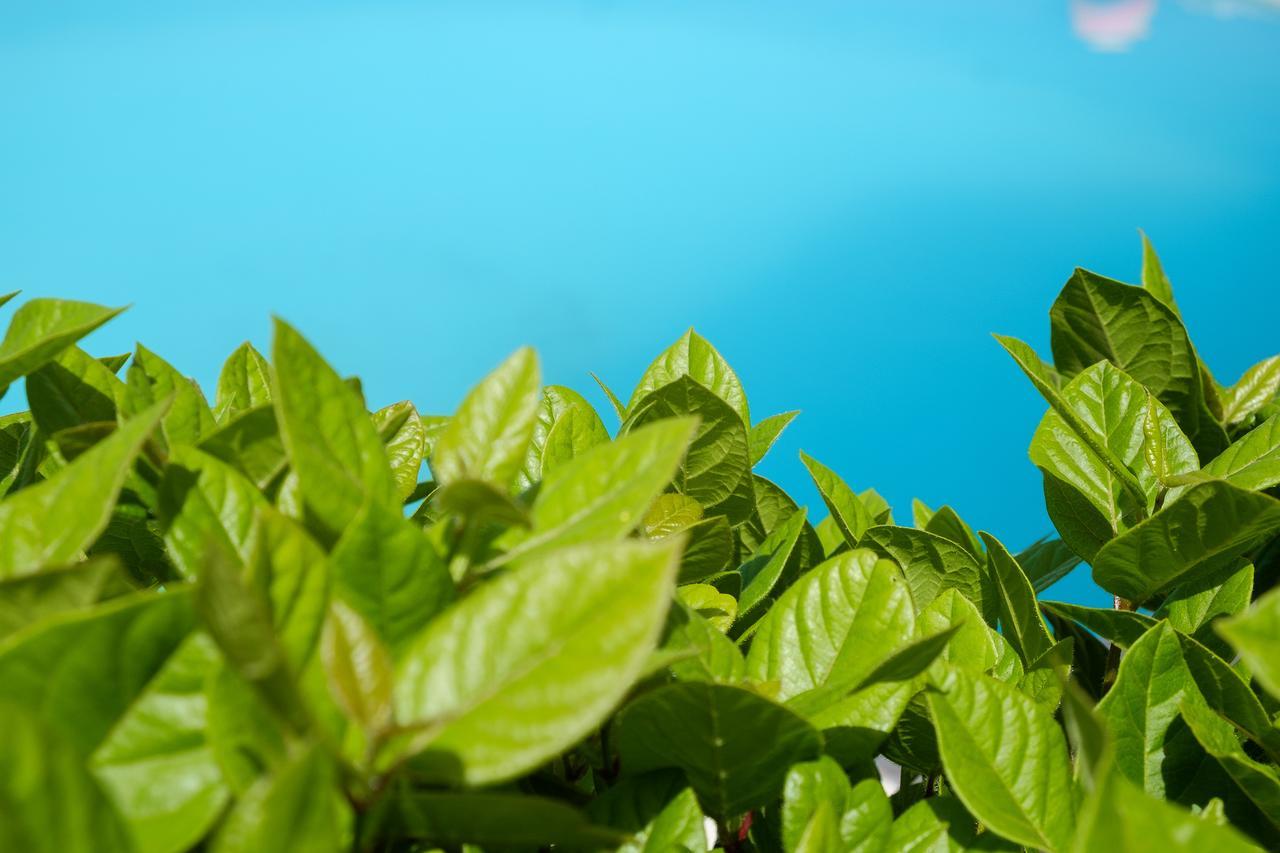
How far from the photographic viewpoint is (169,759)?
510mm

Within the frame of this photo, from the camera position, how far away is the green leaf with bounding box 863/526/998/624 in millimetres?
→ 1110

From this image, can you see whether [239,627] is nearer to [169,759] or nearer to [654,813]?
[169,759]

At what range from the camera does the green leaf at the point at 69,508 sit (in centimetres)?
58

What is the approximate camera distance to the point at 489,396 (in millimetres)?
726

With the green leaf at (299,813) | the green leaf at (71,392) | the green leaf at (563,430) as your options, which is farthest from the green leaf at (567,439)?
the green leaf at (299,813)

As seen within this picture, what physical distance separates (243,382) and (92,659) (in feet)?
2.03

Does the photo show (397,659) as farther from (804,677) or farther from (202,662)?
(804,677)

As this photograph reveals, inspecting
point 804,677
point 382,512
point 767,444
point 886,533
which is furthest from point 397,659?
Answer: point 767,444

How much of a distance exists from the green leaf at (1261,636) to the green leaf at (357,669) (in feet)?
1.26

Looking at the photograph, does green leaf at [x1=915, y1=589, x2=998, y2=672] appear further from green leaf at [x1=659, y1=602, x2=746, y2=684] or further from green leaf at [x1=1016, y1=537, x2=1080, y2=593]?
green leaf at [x1=1016, y1=537, x2=1080, y2=593]

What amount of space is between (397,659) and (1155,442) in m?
0.85

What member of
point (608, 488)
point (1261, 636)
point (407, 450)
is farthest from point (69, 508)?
point (1261, 636)

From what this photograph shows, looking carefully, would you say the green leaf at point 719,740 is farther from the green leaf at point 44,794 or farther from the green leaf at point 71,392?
the green leaf at point 71,392

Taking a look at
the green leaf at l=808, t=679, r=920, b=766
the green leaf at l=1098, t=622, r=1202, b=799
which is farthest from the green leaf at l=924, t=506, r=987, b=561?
the green leaf at l=808, t=679, r=920, b=766
